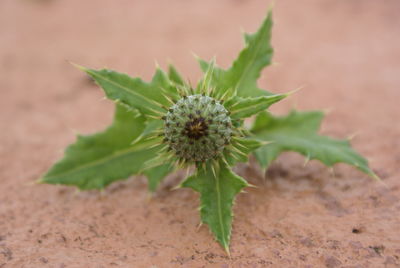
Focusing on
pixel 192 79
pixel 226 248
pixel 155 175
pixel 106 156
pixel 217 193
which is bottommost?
pixel 226 248

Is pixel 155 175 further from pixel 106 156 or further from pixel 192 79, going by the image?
pixel 192 79

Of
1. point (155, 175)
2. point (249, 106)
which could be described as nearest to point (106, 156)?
point (155, 175)

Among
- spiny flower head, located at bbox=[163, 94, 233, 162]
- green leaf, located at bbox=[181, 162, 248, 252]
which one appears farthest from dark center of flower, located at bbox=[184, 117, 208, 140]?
green leaf, located at bbox=[181, 162, 248, 252]

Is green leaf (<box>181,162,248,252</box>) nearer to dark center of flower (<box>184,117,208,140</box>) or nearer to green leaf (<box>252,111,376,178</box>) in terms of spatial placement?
dark center of flower (<box>184,117,208,140</box>)

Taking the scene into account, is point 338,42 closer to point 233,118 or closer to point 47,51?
point 233,118

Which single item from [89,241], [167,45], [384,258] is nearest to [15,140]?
[89,241]

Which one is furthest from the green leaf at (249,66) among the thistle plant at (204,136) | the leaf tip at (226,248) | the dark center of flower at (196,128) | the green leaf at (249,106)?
the leaf tip at (226,248)

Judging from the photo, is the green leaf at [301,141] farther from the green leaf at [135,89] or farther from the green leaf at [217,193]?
the green leaf at [135,89]
